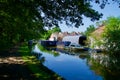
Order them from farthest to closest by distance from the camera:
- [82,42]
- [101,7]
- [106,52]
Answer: [82,42]
[106,52]
[101,7]

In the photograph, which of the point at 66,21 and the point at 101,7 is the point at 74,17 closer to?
the point at 66,21

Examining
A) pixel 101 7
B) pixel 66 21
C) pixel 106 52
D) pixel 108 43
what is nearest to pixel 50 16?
pixel 66 21

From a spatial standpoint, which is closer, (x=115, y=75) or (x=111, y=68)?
(x=115, y=75)

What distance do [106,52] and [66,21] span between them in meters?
24.5

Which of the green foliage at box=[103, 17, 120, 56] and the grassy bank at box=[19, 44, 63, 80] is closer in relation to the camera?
the grassy bank at box=[19, 44, 63, 80]

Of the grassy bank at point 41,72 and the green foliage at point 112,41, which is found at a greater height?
the green foliage at point 112,41

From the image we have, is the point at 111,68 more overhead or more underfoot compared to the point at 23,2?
more underfoot

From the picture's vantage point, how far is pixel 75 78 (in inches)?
842

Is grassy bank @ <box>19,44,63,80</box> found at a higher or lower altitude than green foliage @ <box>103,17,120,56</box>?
lower

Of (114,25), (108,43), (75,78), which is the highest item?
(114,25)

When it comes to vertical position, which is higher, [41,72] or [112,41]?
[112,41]

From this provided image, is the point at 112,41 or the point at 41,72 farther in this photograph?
the point at 112,41

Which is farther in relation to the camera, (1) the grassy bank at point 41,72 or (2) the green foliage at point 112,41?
(2) the green foliage at point 112,41

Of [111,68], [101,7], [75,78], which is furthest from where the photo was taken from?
[111,68]
